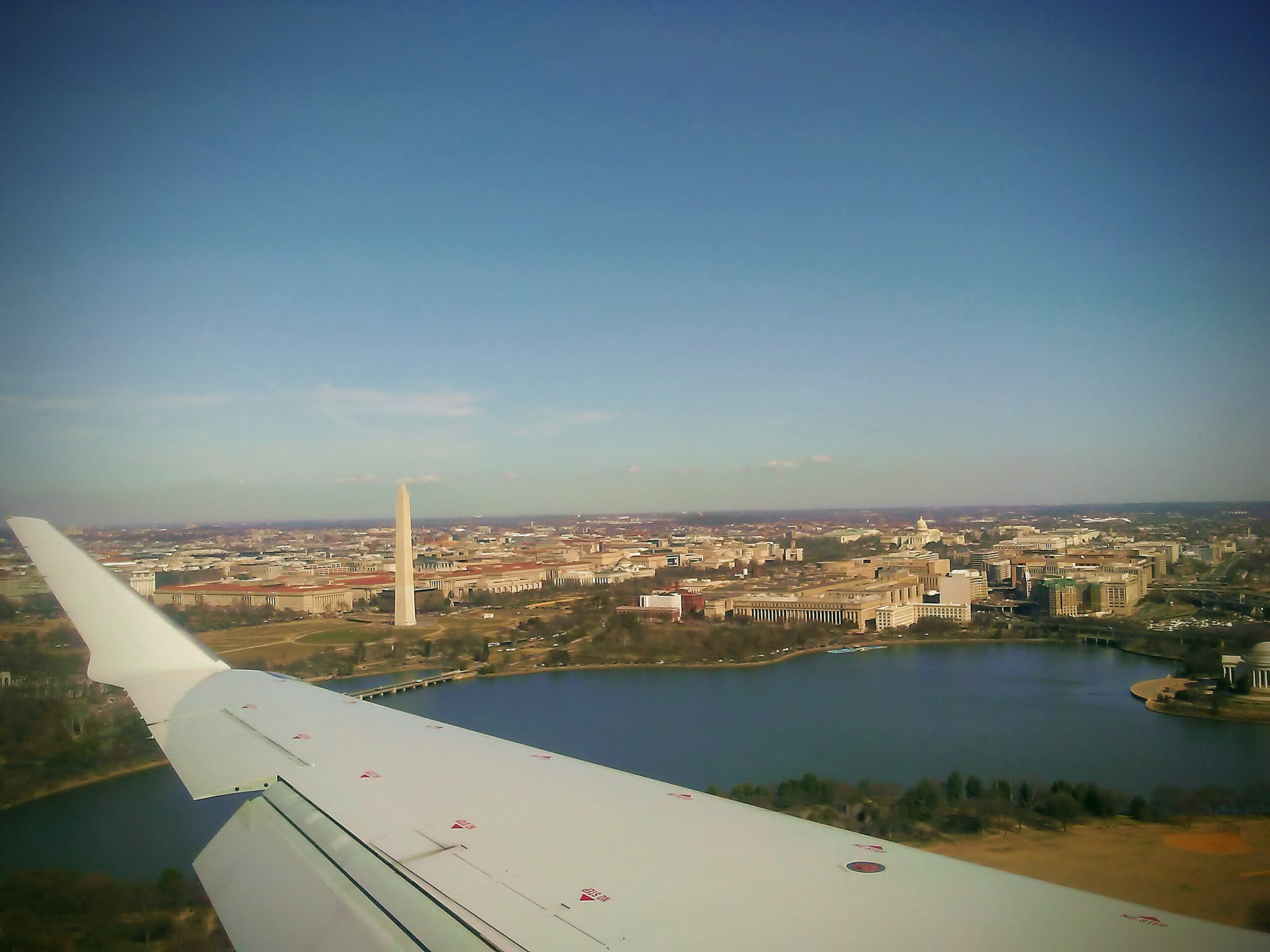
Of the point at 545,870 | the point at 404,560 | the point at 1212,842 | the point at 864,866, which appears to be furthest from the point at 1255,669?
the point at 404,560

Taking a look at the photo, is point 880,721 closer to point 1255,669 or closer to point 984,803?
point 1255,669

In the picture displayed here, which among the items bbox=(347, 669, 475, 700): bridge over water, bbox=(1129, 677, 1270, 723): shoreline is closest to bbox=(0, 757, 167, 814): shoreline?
bbox=(347, 669, 475, 700): bridge over water

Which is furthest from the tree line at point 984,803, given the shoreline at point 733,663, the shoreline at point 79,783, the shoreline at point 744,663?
the shoreline at point 744,663

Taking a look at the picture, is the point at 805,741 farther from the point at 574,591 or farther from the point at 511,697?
the point at 574,591

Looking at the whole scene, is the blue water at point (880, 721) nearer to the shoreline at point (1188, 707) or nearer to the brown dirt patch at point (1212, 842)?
the shoreline at point (1188, 707)

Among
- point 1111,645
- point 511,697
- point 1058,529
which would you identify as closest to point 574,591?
point 511,697
